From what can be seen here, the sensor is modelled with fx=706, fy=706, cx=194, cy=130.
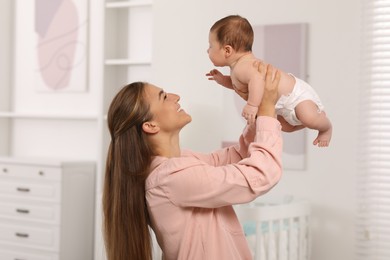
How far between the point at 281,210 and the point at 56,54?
206cm

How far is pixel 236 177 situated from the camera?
1677mm

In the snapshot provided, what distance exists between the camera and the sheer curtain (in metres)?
3.10

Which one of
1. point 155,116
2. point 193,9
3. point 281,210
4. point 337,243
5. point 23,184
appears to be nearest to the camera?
point 155,116

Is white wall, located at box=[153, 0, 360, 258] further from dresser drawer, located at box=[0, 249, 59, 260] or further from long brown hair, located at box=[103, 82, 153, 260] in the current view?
long brown hair, located at box=[103, 82, 153, 260]

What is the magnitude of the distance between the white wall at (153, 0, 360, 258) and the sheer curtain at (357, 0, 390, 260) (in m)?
0.05

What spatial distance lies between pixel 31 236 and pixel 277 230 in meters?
1.61

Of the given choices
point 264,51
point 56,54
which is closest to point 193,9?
point 264,51

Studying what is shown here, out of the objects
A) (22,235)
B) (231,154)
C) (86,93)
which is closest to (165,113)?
(231,154)

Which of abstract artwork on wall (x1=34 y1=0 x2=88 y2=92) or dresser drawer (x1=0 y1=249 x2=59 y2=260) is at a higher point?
abstract artwork on wall (x1=34 y1=0 x2=88 y2=92)

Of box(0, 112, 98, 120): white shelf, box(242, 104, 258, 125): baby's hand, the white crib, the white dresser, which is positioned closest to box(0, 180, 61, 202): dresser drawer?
the white dresser

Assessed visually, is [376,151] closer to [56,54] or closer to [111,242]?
[111,242]

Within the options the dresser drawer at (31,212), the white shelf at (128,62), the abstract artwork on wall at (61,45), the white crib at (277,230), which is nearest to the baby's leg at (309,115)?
the white crib at (277,230)

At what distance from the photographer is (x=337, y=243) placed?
3256 millimetres

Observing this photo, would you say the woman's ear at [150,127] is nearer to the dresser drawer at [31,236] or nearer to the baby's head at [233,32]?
the baby's head at [233,32]
